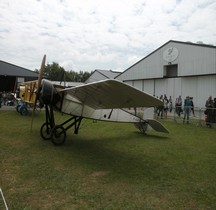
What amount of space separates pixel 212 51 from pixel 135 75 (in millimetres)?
10906

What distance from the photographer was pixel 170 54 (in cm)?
2644

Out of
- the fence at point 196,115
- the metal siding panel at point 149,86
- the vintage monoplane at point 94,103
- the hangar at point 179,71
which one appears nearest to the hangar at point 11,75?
the hangar at point 179,71

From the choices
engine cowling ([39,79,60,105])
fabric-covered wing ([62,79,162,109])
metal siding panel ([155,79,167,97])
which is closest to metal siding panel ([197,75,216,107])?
metal siding panel ([155,79,167,97])

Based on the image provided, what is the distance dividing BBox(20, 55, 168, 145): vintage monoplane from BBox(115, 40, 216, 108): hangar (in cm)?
1344

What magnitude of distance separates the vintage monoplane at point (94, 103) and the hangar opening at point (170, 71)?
55.4ft

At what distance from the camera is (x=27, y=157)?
6.96 m

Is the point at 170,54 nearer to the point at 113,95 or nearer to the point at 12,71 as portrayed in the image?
the point at 113,95

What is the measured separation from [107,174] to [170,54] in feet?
74.6

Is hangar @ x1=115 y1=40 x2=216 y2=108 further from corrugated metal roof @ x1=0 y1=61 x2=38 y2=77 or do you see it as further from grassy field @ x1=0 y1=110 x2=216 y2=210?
corrugated metal roof @ x1=0 y1=61 x2=38 y2=77

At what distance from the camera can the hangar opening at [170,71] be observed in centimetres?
2734

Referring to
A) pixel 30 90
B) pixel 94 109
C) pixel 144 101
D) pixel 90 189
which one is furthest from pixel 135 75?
pixel 90 189

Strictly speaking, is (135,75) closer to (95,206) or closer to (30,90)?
(30,90)

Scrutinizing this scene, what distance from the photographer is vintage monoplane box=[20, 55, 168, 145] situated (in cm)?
611

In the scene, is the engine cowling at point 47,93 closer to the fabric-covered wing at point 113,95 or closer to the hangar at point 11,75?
the fabric-covered wing at point 113,95
